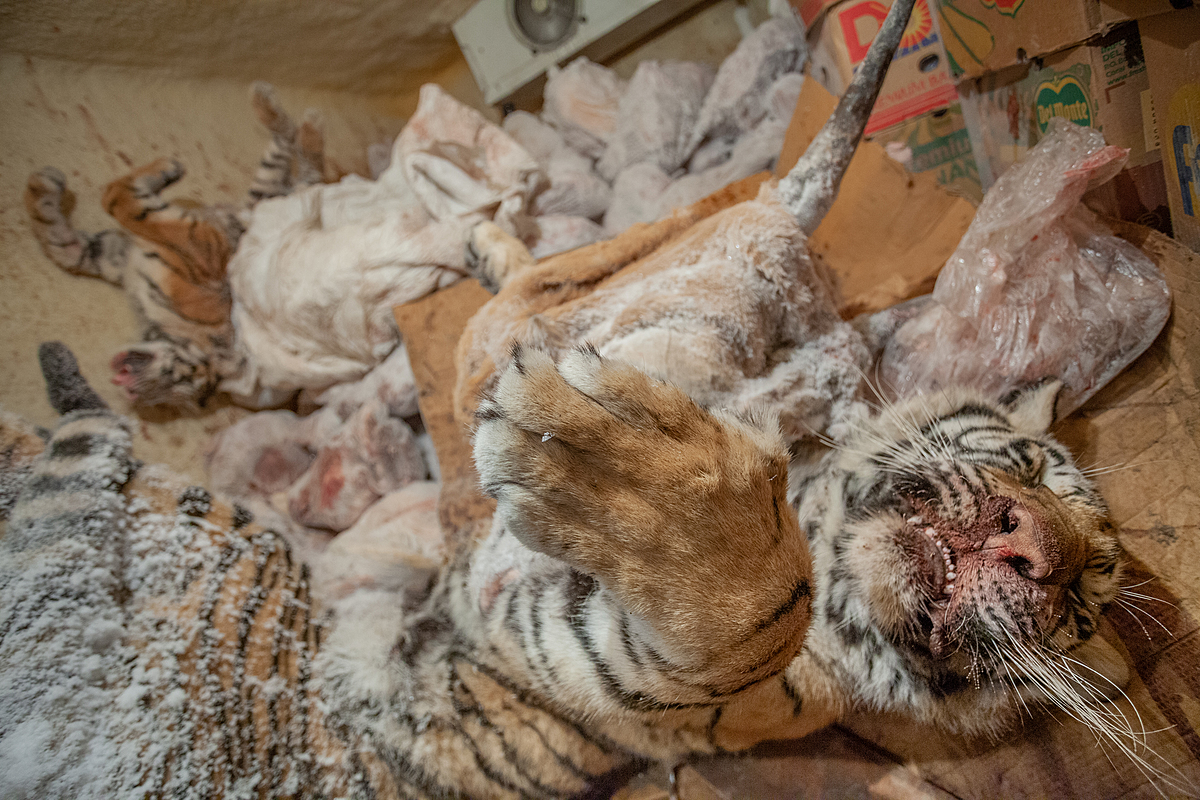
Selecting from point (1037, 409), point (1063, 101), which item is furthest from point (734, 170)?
point (1037, 409)

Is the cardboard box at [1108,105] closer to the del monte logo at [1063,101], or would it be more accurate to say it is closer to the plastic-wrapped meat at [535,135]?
the del monte logo at [1063,101]

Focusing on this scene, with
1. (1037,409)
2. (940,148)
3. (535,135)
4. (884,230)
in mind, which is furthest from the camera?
(535,135)

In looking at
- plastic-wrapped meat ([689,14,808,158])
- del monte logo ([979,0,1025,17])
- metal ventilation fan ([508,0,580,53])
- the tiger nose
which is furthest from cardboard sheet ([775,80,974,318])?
metal ventilation fan ([508,0,580,53])

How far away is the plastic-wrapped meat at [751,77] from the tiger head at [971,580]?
1.92m

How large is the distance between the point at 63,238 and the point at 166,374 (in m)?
0.59

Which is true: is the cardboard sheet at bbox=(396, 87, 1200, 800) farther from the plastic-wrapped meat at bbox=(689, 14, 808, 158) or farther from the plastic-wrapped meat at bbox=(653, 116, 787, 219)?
the plastic-wrapped meat at bbox=(689, 14, 808, 158)

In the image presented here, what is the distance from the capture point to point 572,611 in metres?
1.08

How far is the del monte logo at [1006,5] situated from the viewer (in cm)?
134

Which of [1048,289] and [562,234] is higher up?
[562,234]

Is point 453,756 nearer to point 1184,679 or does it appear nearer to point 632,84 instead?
point 1184,679

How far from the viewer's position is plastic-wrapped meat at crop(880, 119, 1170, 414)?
1.15 meters

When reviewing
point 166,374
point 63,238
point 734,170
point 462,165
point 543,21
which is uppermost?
point 543,21

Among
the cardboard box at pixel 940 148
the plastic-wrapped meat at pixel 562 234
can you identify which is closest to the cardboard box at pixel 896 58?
the cardboard box at pixel 940 148

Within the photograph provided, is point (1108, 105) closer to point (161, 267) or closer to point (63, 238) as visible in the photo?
point (161, 267)
